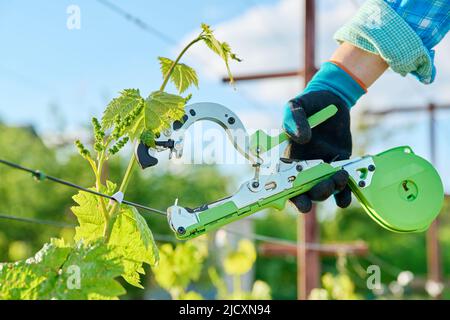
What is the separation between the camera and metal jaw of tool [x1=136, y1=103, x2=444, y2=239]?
1.22m

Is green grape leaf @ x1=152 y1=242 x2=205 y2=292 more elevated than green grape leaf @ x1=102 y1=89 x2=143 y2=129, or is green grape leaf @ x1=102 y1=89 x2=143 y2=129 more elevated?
green grape leaf @ x1=152 y1=242 x2=205 y2=292

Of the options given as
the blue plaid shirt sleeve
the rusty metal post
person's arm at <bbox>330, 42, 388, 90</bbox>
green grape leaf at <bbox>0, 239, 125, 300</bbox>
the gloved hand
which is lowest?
green grape leaf at <bbox>0, 239, 125, 300</bbox>

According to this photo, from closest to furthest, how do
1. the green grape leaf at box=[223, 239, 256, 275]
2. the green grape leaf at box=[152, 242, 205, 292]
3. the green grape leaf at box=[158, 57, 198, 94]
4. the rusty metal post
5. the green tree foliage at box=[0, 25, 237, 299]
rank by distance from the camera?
the green tree foliage at box=[0, 25, 237, 299] < the green grape leaf at box=[158, 57, 198, 94] < the green grape leaf at box=[152, 242, 205, 292] < the green grape leaf at box=[223, 239, 256, 275] < the rusty metal post

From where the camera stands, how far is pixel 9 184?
14766 millimetres

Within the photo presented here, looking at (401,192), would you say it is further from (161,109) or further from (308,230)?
(308,230)

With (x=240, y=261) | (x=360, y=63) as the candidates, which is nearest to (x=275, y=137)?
(x=360, y=63)

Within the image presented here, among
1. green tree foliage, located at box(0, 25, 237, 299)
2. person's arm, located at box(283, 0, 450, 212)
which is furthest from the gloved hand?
green tree foliage, located at box(0, 25, 237, 299)

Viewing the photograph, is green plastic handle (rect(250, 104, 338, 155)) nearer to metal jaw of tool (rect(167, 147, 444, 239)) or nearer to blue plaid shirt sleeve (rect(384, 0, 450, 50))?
metal jaw of tool (rect(167, 147, 444, 239))

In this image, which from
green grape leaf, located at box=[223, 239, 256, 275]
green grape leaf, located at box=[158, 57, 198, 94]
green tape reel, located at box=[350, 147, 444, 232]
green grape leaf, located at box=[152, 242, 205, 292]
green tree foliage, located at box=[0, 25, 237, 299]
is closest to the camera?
green tree foliage, located at box=[0, 25, 237, 299]

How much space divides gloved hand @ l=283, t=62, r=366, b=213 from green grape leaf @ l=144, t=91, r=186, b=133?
0.29 metres

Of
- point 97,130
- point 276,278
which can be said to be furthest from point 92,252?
point 276,278

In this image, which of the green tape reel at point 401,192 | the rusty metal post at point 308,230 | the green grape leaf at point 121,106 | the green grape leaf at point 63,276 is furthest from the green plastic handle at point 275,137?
the rusty metal post at point 308,230

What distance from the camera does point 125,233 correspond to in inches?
47.6

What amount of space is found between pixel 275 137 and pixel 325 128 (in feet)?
0.63
